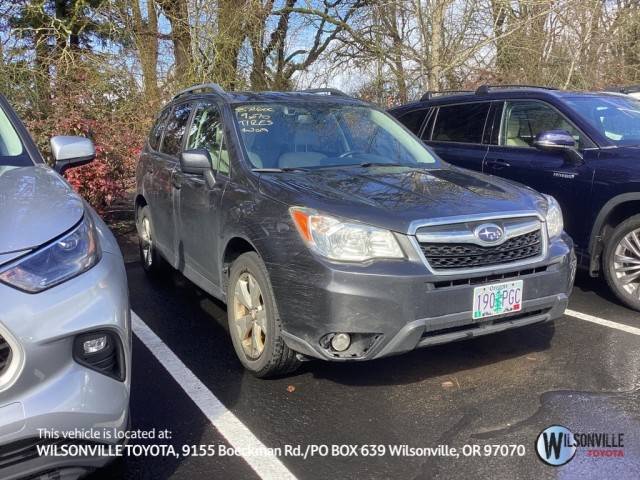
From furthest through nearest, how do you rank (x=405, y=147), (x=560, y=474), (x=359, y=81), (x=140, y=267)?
1. (x=359, y=81)
2. (x=140, y=267)
3. (x=405, y=147)
4. (x=560, y=474)

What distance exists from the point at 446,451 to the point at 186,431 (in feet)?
4.28

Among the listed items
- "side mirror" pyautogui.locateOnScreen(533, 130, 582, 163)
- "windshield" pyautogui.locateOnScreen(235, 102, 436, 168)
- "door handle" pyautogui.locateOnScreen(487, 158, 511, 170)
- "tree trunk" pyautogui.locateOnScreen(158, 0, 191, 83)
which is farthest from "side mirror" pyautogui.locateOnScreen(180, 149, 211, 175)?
"tree trunk" pyautogui.locateOnScreen(158, 0, 191, 83)

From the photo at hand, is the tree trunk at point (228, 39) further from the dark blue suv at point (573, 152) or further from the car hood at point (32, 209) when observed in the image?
the car hood at point (32, 209)

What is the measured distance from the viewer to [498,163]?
19.2ft

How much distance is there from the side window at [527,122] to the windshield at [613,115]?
0.19 meters

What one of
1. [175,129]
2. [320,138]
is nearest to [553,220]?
[320,138]

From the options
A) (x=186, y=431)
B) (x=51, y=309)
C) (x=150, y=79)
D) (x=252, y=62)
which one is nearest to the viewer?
(x=51, y=309)

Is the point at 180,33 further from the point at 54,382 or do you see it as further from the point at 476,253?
the point at 54,382

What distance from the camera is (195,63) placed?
1219cm

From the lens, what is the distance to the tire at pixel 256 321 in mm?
3379

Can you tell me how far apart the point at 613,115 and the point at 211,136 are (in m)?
3.66

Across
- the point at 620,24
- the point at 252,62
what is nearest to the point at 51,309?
the point at 252,62

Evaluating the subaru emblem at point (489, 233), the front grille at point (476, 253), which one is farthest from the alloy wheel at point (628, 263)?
the subaru emblem at point (489, 233)

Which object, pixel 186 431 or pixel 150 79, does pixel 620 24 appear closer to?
pixel 150 79
